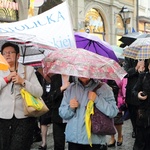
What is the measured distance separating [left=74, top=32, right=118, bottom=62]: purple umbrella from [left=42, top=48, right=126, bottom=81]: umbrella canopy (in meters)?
1.18

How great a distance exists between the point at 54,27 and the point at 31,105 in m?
1.12

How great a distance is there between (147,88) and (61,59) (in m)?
1.57

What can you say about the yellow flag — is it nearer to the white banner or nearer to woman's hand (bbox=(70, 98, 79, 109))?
woman's hand (bbox=(70, 98, 79, 109))

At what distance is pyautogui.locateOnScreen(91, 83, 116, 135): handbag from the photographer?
3600 mm

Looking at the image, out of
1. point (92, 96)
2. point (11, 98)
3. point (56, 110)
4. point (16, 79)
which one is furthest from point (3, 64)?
point (56, 110)

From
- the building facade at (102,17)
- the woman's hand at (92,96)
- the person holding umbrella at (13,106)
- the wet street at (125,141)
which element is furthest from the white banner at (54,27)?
the building facade at (102,17)

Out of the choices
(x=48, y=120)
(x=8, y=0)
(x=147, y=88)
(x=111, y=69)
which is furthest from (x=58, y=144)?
(x=8, y=0)

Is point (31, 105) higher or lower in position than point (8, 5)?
lower

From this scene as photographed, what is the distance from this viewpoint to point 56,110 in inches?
199

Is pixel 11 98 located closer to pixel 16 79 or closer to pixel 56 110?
pixel 16 79

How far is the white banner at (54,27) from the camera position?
164 inches

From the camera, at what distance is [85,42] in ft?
16.9

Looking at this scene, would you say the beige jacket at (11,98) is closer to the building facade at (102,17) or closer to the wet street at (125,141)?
the wet street at (125,141)

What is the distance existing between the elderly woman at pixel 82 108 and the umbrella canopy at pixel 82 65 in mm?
330
